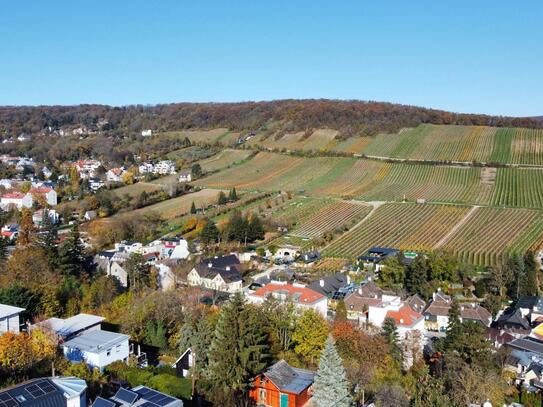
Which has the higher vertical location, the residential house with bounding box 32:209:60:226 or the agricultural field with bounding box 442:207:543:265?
the agricultural field with bounding box 442:207:543:265

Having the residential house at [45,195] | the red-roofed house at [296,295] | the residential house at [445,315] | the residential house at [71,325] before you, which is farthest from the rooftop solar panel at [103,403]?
the residential house at [45,195]

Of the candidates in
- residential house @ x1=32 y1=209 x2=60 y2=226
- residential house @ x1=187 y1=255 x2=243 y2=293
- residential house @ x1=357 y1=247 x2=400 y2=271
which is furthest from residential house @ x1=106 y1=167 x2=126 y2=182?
residential house @ x1=357 y1=247 x2=400 y2=271

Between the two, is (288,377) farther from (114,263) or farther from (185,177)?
(185,177)

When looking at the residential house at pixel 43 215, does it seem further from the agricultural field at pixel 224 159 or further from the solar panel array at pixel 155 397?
the solar panel array at pixel 155 397

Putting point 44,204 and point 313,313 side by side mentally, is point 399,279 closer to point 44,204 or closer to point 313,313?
point 313,313

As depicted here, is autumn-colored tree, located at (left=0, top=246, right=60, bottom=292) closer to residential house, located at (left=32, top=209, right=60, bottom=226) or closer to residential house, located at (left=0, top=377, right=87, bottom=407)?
residential house, located at (left=0, top=377, right=87, bottom=407)

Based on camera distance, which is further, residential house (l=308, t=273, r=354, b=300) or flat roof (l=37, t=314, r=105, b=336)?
residential house (l=308, t=273, r=354, b=300)
